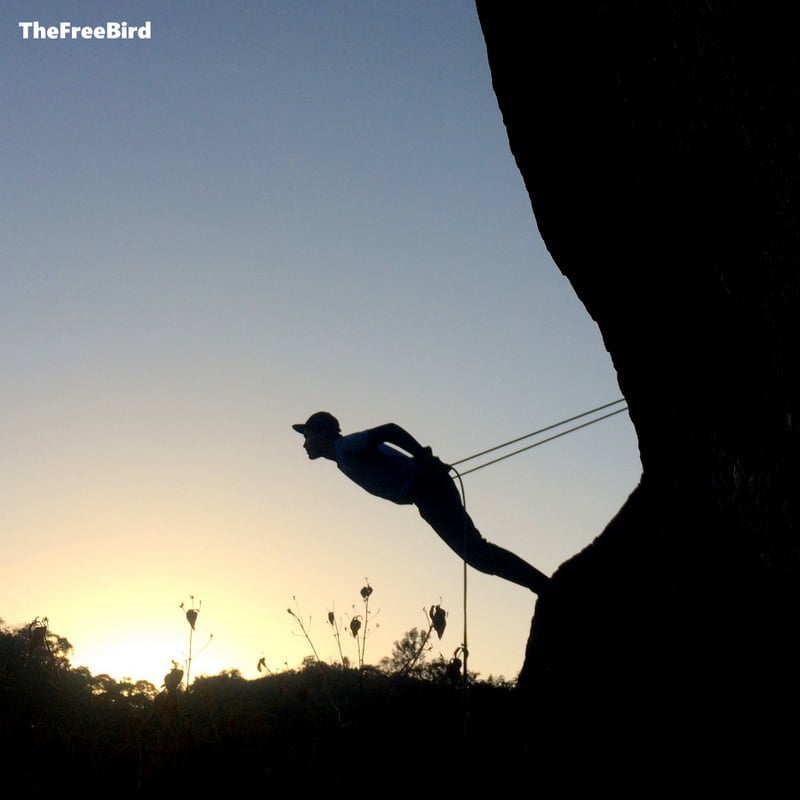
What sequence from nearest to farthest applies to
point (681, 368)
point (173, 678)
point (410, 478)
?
1. point (681, 368)
2. point (173, 678)
3. point (410, 478)

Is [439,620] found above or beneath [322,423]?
beneath

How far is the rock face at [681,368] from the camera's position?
322 cm

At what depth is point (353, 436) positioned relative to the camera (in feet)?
22.5

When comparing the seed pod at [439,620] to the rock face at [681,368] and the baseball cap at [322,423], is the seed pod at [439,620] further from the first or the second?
the baseball cap at [322,423]

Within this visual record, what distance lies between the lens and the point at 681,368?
3574 millimetres

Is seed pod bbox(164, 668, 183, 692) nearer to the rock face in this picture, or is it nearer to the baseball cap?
the rock face

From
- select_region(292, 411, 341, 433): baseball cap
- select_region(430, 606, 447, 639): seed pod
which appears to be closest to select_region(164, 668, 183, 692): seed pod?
select_region(430, 606, 447, 639): seed pod

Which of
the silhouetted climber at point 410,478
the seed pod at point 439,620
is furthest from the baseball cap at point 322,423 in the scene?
the seed pod at point 439,620

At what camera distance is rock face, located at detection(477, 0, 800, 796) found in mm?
3219

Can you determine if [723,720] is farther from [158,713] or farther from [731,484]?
[158,713]

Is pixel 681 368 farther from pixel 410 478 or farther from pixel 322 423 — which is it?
pixel 322 423

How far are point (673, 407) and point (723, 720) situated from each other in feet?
4.38

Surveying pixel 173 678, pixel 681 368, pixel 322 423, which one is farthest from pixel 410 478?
pixel 681 368

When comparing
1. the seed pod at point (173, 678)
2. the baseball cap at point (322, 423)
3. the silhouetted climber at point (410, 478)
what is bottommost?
the seed pod at point (173, 678)
